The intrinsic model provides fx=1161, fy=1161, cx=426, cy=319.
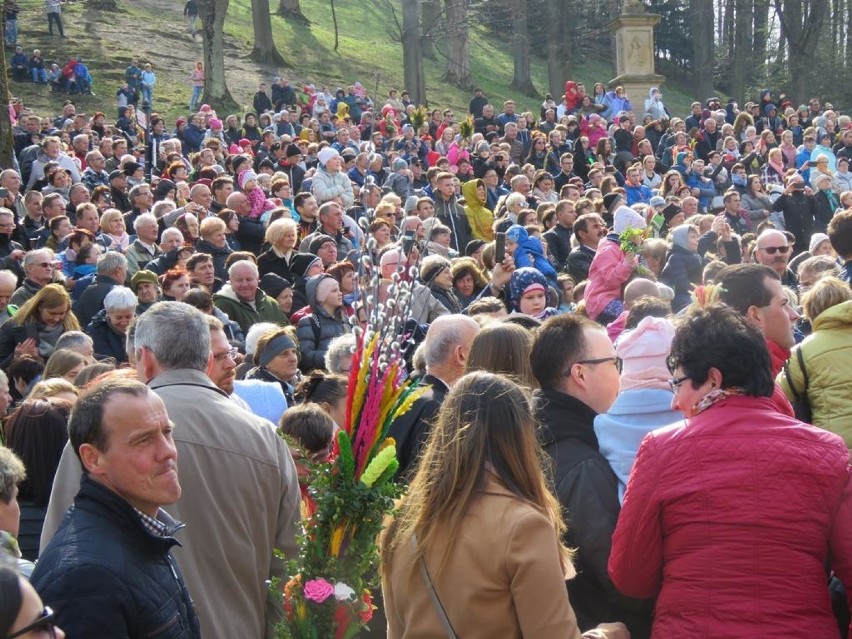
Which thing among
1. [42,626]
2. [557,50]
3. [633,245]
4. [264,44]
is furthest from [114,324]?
[557,50]

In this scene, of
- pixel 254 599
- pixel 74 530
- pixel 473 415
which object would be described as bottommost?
pixel 254 599

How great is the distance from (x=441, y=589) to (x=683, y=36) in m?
54.6

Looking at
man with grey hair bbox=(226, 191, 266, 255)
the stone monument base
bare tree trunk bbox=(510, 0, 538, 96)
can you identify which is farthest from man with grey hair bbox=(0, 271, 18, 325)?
bare tree trunk bbox=(510, 0, 538, 96)

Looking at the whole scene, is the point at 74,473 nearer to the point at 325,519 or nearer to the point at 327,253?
the point at 325,519

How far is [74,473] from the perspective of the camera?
3.86 m

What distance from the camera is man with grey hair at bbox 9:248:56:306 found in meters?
9.68

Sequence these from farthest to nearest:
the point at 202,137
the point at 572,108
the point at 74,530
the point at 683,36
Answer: the point at 683,36
the point at 572,108
the point at 202,137
the point at 74,530

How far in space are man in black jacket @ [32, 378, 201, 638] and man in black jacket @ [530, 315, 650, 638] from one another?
1.24m

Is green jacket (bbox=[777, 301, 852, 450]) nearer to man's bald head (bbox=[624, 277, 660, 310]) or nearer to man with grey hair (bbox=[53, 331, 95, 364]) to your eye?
man's bald head (bbox=[624, 277, 660, 310])

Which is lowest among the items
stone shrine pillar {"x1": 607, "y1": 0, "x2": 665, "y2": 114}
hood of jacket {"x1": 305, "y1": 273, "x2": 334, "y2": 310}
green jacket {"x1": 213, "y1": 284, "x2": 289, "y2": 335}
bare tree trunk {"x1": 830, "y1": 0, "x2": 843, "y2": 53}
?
green jacket {"x1": 213, "y1": 284, "x2": 289, "y2": 335}

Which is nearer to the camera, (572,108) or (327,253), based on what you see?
(327,253)

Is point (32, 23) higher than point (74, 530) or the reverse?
higher

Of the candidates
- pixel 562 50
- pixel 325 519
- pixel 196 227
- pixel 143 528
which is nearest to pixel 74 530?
pixel 143 528

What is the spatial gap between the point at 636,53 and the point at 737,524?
103ft
